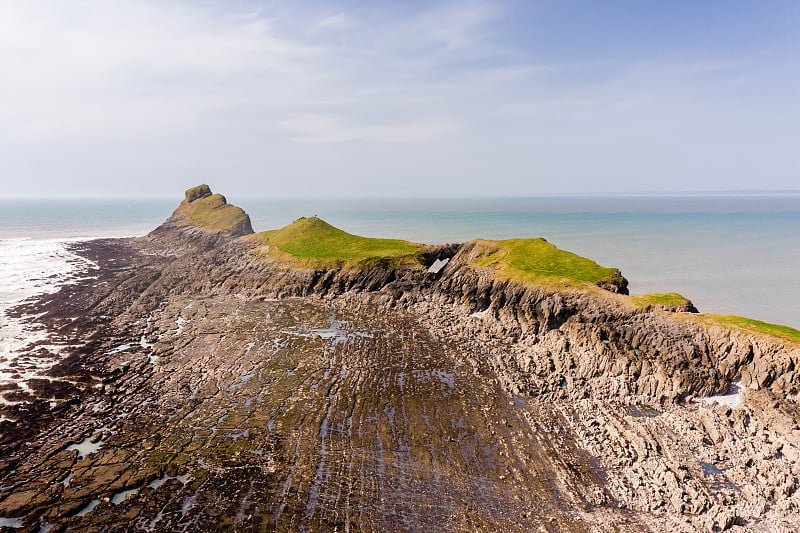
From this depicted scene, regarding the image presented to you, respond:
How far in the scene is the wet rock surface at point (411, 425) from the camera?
57.4 feet

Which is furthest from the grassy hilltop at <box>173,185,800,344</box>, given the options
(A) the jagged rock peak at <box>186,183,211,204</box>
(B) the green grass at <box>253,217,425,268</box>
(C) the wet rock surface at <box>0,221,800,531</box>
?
(A) the jagged rock peak at <box>186,183,211,204</box>

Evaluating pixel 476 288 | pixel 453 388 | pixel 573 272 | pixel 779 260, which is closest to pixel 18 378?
pixel 453 388

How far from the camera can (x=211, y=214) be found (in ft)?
326

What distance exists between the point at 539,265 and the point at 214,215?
81.5 metres

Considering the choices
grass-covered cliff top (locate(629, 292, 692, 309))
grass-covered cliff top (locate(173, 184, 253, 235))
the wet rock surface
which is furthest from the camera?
grass-covered cliff top (locate(173, 184, 253, 235))

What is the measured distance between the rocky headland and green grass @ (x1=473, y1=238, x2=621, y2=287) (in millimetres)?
527

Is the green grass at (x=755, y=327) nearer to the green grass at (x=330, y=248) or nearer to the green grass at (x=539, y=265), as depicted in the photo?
the green grass at (x=539, y=265)

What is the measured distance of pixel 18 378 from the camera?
94.0 ft

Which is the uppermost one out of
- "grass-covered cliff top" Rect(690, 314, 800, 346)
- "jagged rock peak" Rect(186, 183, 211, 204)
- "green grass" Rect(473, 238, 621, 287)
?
"jagged rock peak" Rect(186, 183, 211, 204)

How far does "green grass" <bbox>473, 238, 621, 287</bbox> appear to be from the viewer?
1630 inches

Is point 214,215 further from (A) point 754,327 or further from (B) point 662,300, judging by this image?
(A) point 754,327

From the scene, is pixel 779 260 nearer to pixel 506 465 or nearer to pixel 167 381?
pixel 506 465

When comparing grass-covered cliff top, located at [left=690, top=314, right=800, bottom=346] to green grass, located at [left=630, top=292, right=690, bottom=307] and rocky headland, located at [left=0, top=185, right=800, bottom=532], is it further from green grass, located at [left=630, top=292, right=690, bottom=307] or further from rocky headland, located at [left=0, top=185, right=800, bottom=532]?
green grass, located at [left=630, top=292, right=690, bottom=307]

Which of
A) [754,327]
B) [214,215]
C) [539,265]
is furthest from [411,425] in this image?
[214,215]
